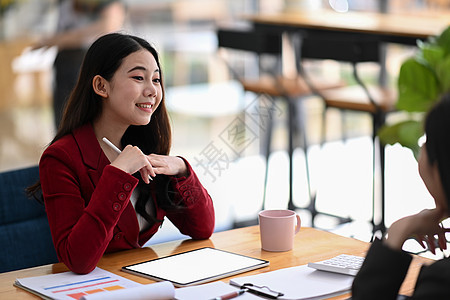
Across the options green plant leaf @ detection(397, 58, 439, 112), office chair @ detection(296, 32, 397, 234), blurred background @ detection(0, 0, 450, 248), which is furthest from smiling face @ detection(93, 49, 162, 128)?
blurred background @ detection(0, 0, 450, 248)

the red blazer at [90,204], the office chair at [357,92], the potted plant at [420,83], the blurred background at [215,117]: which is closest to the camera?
the red blazer at [90,204]

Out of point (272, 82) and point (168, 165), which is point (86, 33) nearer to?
point (272, 82)

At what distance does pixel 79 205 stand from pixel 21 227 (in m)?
0.40

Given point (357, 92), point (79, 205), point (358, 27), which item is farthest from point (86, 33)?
point (79, 205)

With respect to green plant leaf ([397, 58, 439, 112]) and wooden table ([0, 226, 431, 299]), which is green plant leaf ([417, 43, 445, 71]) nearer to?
green plant leaf ([397, 58, 439, 112])

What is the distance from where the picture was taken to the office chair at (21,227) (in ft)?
6.70

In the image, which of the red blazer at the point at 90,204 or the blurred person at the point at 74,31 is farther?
the blurred person at the point at 74,31

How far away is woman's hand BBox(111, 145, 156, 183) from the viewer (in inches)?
68.3

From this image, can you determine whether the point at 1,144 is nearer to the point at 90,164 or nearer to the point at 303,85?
the point at 303,85

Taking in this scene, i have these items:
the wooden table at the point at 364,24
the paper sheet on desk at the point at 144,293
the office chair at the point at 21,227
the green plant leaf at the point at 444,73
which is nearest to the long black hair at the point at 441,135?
the paper sheet on desk at the point at 144,293

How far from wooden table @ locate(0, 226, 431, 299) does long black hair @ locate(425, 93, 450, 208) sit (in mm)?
357

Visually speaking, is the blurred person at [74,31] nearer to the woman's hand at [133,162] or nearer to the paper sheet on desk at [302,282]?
the woman's hand at [133,162]

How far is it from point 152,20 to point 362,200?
1.64 m

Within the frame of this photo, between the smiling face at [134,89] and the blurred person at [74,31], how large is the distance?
256cm
